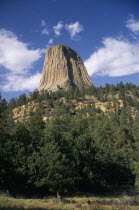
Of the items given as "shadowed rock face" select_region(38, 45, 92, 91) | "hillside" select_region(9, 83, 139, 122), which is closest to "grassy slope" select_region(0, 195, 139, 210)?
"hillside" select_region(9, 83, 139, 122)

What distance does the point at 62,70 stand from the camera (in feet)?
575

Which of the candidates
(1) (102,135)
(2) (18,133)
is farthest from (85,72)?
(2) (18,133)

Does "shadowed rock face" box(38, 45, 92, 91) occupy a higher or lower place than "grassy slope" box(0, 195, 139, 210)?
higher

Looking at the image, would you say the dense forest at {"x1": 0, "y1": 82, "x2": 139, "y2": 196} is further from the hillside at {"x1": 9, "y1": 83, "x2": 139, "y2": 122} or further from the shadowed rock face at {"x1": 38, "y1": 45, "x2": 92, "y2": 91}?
the shadowed rock face at {"x1": 38, "y1": 45, "x2": 92, "y2": 91}

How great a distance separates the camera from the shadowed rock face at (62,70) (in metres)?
168

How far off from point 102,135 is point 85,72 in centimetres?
13525

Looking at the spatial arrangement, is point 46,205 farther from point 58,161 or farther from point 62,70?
point 62,70

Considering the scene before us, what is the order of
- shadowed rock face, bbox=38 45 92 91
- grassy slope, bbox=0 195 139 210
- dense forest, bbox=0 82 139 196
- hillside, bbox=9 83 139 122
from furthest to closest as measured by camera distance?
shadowed rock face, bbox=38 45 92 91
hillside, bbox=9 83 139 122
dense forest, bbox=0 82 139 196
grassy slope, bbox=0 195 139 210

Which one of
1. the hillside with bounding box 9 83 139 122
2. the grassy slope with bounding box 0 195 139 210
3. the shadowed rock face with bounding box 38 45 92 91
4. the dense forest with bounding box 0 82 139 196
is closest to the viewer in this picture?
the grassy slope with bounding box 0 195 139 210

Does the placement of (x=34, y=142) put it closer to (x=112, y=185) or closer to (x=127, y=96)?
(x=112, y=185)

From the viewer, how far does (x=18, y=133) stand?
29.7 metres

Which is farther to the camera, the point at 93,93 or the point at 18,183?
the point at 93,93

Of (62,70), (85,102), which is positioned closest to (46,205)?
(85,102)

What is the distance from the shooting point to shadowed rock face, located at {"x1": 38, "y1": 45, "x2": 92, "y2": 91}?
168 meters
